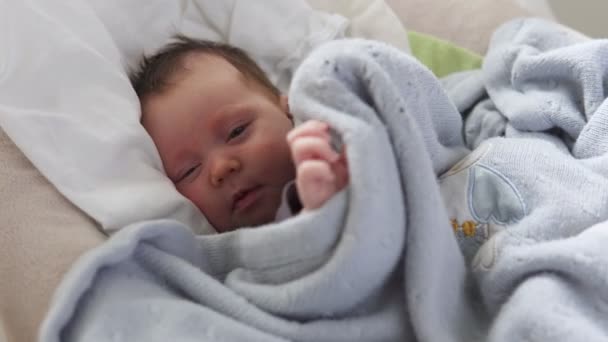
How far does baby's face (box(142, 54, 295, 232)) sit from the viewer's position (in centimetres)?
75

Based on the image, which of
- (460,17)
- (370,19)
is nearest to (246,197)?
(370,19)

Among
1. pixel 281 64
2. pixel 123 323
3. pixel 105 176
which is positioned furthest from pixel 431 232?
pixel 281 64

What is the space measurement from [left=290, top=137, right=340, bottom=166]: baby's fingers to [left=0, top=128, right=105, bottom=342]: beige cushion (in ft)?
0.85

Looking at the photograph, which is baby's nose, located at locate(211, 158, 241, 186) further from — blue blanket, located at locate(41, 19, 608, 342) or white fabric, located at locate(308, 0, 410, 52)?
white fabric, located at locate(308, 0, 410, 52)

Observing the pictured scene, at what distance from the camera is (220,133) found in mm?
798

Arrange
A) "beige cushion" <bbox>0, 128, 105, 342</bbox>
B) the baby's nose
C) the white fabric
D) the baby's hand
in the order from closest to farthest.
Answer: the baby's hand
"beige cushion" <bbox>0, 128, 105, 342</bbox>
the baby's nose
the white fabric

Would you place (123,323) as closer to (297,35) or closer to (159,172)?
(159,172)

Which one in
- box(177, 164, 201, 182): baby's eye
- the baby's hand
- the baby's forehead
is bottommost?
box(177, 164, 201, 182): baby's eye

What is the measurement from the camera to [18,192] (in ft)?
2.41

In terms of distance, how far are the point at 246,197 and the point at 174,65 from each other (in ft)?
0.78

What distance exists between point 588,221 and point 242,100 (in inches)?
15.8

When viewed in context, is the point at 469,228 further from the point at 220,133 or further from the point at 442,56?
the point at 442,56

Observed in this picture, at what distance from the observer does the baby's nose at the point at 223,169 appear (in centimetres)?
75

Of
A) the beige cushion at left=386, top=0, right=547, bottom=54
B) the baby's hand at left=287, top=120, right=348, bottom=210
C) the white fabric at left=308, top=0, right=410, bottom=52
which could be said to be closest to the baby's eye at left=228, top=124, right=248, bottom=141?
→ the baby's hand at left=287, top=120, right=348, bottom=210
